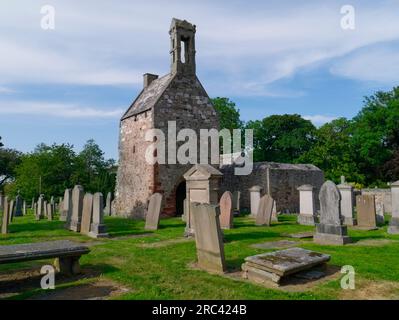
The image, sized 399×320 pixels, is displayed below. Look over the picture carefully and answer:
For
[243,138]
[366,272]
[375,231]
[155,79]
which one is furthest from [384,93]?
[366,272]

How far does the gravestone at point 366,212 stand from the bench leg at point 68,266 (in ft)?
34.2

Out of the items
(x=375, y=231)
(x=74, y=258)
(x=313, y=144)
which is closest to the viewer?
(x=74, y=258)

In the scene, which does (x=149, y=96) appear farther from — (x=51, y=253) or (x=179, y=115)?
(x=51, y=253)

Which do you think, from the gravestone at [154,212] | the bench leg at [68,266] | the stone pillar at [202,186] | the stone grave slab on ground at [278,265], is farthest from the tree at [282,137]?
the bench leg at [68,266]

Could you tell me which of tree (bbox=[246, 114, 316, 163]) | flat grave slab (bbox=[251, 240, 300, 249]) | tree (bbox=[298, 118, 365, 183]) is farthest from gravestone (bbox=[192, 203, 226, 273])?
tree (bbox=[246, 114, 316, 163])

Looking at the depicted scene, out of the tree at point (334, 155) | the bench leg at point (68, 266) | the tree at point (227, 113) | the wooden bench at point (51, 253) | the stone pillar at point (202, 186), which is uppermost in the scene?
the tree at point (227, 113)

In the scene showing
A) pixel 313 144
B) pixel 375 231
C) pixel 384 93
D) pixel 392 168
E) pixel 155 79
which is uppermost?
pixel 384 93

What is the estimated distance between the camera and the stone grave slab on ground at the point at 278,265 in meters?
5.34

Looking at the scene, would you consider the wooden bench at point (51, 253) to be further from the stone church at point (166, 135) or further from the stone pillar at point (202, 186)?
the stone church at point (166, 135)

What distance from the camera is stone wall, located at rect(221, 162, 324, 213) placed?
68.9 ft

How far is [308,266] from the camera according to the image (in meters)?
5.80
